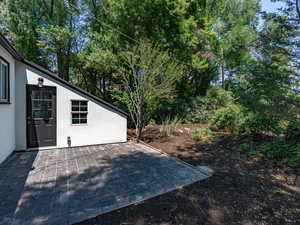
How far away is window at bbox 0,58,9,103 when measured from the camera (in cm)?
413

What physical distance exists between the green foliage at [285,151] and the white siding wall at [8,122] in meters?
7.43

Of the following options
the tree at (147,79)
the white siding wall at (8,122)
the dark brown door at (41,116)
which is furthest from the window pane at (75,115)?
the tree at (147,79)

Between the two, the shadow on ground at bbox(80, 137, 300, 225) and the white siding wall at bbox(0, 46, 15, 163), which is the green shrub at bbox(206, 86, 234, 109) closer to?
the shadow on ground at bbox(80, 137, 300, 225)

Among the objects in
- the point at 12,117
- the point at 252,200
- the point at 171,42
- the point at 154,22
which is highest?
the point at 154,22

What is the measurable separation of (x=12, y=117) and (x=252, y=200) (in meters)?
6.40

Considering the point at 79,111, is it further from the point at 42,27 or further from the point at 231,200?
the point at 42,27

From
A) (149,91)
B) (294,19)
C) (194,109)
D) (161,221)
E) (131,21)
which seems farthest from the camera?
(194,109)

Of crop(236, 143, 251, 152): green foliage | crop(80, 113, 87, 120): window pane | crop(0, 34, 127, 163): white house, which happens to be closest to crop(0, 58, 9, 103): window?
crop(0, 34, 127, 163): white house

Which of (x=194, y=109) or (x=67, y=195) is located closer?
(x=67, y=195)

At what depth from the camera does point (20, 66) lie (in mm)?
5023

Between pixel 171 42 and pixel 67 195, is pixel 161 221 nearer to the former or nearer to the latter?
pixel 67 195

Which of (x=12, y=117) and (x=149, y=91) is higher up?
(x=149, y=91)

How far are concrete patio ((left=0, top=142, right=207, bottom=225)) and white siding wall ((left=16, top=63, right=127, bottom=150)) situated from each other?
2.19 ft

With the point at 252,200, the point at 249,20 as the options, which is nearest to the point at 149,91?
the point at 252,200
